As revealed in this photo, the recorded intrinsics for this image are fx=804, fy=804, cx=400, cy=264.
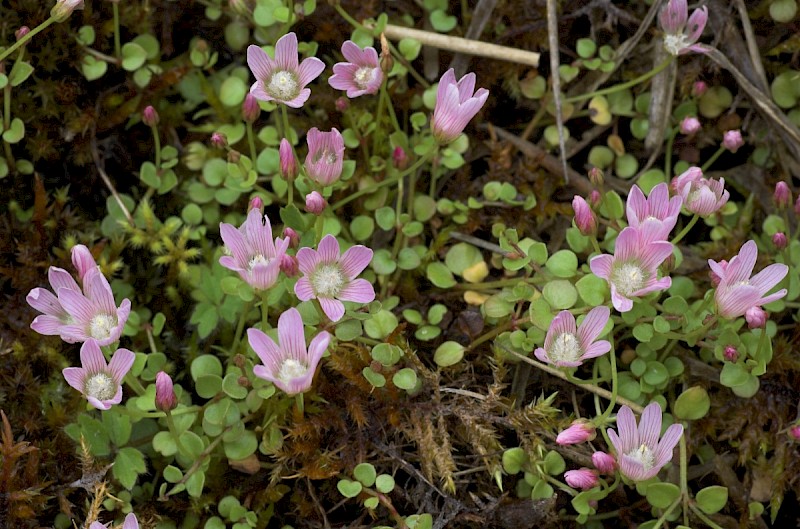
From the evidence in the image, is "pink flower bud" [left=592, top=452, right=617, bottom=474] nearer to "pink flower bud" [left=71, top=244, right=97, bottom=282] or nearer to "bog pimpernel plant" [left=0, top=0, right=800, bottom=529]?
"bog pimpernel plant" [left=0, top=0, right=800, bottom=529]

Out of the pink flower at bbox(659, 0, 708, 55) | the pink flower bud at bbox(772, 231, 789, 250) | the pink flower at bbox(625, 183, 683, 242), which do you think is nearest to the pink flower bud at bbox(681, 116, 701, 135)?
the pink flower at bbox(659, 0, 708, 55)

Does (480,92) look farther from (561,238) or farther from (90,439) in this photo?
(90,439)

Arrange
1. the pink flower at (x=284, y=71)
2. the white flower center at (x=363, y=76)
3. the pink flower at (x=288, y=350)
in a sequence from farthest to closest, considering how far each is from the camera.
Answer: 1. the white flower center at (x=363, y=76)
2. the pink flower at (x=284, y=71)
3. the pink flower at (x=288, y=350)

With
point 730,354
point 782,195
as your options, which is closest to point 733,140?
point 782,195

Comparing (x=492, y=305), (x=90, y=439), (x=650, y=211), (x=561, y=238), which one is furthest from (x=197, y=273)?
(x=650, y=211)

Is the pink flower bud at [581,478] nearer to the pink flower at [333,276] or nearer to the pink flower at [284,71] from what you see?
the pink flower at [333,276]

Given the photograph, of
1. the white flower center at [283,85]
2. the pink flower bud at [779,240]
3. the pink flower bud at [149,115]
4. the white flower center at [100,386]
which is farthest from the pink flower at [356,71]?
the pink flower bud at [779,240]

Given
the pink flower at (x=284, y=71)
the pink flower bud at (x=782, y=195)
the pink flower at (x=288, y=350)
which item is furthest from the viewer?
the pink flower bud at (x=782, y=195)

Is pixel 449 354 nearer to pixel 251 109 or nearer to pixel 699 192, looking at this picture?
pixel 699 192
